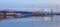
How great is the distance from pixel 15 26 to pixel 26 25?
228 millimetres

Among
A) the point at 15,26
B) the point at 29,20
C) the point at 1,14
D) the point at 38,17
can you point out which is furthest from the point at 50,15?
the point at 1,14

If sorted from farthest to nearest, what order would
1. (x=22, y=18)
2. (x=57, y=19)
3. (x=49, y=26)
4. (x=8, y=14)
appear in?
(x=57, y=19), (x=22, y=18), (x=8, y=14), (x=49, y=26)

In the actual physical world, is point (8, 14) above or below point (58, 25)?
above

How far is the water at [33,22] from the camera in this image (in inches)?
119

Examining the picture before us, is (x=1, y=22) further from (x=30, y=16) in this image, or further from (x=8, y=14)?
(x=30, y=16)

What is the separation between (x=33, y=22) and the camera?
3299 mm

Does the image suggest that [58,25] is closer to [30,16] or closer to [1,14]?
[30,16]

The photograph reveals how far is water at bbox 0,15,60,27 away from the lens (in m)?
3.02

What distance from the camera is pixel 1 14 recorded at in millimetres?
3074

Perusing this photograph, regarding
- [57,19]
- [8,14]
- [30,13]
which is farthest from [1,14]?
[57,19]

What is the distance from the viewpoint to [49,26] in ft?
9.58

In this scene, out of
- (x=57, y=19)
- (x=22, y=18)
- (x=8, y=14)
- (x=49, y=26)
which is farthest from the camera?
(x=57, y=19)

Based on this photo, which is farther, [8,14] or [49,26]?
[8,14]

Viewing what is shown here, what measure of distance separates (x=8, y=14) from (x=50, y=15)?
920 mm
